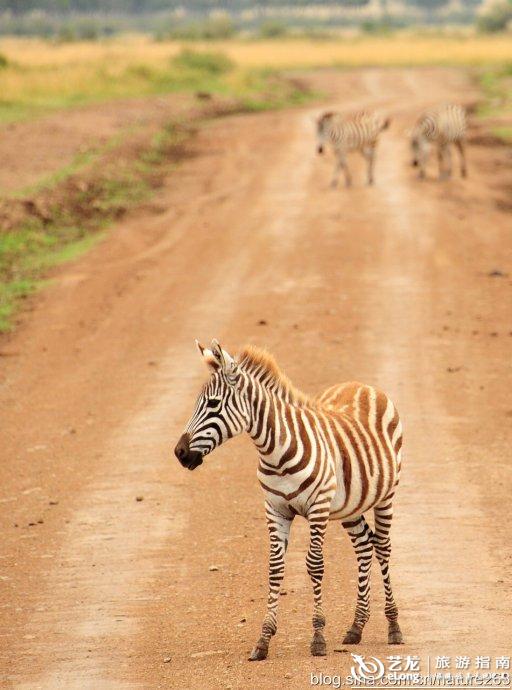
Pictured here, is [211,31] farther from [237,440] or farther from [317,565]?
[317,565]

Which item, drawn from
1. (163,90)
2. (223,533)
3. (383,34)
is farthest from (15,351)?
(383,34)

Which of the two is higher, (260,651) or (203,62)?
(260,651)

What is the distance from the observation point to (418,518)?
10.2m

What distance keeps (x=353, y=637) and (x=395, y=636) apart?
246mm

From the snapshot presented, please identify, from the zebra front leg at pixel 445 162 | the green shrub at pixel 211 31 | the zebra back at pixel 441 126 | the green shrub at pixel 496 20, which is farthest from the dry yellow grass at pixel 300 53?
the zebra front leg at pixel 445 162

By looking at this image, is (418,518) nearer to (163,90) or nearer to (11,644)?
(11,644)

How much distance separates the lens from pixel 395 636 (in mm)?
7660

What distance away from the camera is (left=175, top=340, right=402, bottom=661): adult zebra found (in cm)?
731

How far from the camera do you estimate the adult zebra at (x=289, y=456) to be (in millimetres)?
7309

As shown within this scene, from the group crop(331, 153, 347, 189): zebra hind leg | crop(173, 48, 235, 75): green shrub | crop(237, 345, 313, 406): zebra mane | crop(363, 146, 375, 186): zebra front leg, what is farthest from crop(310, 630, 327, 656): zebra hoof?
crop(173, 48, 235, 75): green shrub

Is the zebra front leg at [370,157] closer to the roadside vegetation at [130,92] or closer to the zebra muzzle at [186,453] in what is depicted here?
the roadside vegetation at [130,92]

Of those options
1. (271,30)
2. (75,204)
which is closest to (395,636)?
(75,204)

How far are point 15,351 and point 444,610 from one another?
9.34 metres

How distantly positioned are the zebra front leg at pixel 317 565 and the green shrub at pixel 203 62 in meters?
52.2
